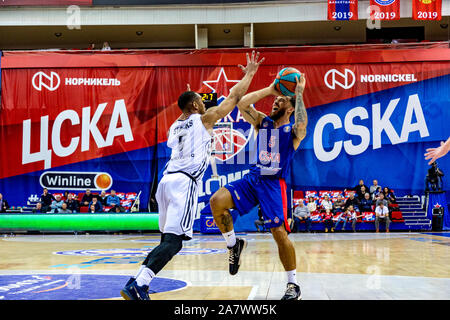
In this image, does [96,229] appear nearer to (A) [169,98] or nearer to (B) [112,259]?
(A) [169,98]

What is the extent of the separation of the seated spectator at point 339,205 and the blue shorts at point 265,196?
37.2ft

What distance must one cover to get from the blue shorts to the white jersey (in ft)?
1.72

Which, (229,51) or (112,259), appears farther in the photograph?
(229,51)

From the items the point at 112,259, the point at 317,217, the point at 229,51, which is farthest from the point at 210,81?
the point at 112,259

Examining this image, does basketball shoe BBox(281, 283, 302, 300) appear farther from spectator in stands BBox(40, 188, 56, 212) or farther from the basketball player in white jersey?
spectator in stands BBox(40, 188, 56, 212)

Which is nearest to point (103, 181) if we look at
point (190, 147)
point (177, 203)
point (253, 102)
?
point (253, 102)

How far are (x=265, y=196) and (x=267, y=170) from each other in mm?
242

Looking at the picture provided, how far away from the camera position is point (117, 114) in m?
15.9

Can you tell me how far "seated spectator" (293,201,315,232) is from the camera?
1484 cm

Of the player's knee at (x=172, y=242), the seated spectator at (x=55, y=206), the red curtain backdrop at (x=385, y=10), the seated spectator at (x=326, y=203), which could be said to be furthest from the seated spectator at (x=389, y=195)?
the player's knee at (x=172, y=242)

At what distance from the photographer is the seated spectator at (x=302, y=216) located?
14836 mm

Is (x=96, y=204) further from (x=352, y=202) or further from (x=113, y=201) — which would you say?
(x=352, y=202)

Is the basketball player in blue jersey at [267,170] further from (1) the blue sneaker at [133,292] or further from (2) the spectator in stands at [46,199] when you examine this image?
(2) the spectator in stands at [46,199]

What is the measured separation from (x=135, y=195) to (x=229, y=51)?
5.59 meters
